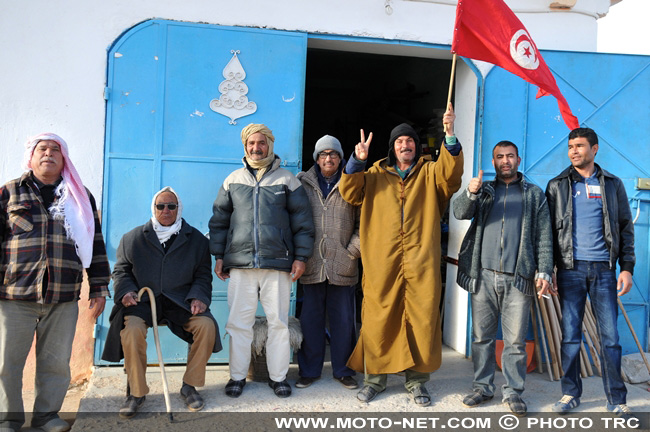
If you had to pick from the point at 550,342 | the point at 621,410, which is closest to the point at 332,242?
the point at 550,342

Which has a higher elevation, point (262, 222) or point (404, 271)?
point (262, 222)

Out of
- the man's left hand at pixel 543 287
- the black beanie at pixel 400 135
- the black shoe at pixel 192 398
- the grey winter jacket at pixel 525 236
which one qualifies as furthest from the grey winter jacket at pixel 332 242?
the man's left hand at pixel 543 287

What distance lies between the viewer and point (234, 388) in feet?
12.4

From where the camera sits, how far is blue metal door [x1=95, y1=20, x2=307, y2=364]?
4297mm

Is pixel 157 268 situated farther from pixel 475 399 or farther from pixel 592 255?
pixel 592 255

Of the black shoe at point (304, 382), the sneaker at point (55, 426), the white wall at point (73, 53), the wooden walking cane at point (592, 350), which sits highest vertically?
the white wall at point (73, 53)

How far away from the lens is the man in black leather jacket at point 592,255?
143 inches

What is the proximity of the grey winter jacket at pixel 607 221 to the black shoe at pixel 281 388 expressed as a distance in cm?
217

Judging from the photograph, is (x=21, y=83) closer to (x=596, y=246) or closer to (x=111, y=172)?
(x=111, y=172)

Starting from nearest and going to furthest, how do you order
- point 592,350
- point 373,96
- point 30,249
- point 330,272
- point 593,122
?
point 30,249 < point 330,272 < point 592,350 < point 593,122 < point 373,96

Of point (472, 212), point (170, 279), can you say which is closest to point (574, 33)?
point (472, 212)

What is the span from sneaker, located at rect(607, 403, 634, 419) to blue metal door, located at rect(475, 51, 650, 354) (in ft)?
4.91

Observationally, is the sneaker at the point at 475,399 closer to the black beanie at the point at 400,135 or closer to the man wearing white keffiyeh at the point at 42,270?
the black beanie at the point at 400,135

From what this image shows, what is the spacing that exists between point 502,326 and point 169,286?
7.87 ft
